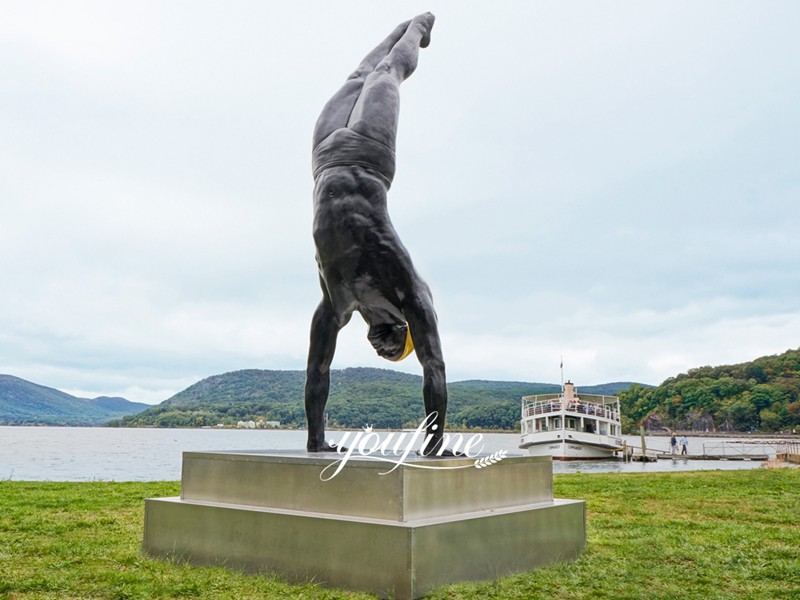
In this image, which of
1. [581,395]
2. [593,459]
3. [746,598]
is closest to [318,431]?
[746,598]

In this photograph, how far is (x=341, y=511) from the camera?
5680 mm

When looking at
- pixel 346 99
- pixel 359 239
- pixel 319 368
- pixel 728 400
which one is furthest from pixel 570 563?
pixel 728 400

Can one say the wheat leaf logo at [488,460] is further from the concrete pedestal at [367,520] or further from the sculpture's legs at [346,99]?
the sculpture's legs at [346,99]

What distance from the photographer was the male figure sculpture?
20.6 feet

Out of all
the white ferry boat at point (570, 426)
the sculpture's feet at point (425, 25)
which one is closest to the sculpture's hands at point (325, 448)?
the sculpture's feet at point (425, 25)

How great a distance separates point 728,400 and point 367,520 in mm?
103883

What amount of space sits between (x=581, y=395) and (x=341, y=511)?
175 ft

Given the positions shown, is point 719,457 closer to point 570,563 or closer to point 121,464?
point 121,464

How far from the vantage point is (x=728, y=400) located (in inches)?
3890

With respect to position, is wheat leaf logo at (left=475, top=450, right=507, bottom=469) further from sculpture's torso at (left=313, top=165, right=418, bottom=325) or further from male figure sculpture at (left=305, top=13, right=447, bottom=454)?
sculpture's torso at (left=313, top=165, right=418, bottom=325)

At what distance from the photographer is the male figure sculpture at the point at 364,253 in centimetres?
628

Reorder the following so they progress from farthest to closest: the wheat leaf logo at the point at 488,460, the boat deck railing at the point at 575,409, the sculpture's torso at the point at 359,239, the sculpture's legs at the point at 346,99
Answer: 1. the boat deck railing at the point at 575,409
2. the sculpture's legs at the point at 346,99
3. the sculpture's torso at the point at 359,239
4. the wheat leaf logo at the point at 488,460

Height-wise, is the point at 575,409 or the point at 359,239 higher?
the point at 359,239

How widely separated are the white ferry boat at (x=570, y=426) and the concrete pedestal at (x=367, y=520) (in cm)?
4324
